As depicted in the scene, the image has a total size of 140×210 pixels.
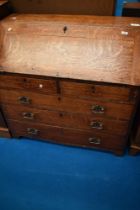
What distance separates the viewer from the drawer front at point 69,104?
134cm

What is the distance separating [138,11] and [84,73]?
0.71m

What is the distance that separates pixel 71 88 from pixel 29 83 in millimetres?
302

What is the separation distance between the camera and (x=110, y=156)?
5.68 ft

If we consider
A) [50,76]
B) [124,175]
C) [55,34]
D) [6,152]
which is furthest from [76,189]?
[55,34]

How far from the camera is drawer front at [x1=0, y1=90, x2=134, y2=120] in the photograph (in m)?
1.34

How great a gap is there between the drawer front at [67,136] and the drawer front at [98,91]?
0.41 m

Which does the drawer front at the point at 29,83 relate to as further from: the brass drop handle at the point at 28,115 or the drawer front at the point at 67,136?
the drawer front at the point at 67,136

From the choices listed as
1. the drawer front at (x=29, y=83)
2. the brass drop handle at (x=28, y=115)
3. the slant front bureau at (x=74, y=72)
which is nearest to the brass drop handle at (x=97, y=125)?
the slant front bureau at (x=74, y=72)

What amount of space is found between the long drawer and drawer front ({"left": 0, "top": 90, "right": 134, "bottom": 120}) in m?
0.05

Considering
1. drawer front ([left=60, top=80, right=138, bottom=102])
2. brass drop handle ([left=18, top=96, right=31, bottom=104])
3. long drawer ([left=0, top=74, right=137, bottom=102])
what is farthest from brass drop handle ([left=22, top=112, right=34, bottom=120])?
drawer front ([left=60, top=80, right=138, bottom=102])

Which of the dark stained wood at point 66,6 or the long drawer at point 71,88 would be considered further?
the dark stained wood at point 66,6

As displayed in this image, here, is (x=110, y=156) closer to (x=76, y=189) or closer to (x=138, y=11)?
(x=76, y=189)

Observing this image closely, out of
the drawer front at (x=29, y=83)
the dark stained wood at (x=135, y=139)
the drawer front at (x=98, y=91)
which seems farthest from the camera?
the dark stained wood at (x=135, y=139)

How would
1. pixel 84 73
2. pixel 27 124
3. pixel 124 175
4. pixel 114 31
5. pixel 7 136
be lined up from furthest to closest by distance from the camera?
pixel 7 136, pixel 27 124, pixel 124 175, pixel 114 31, pixel 84 73
